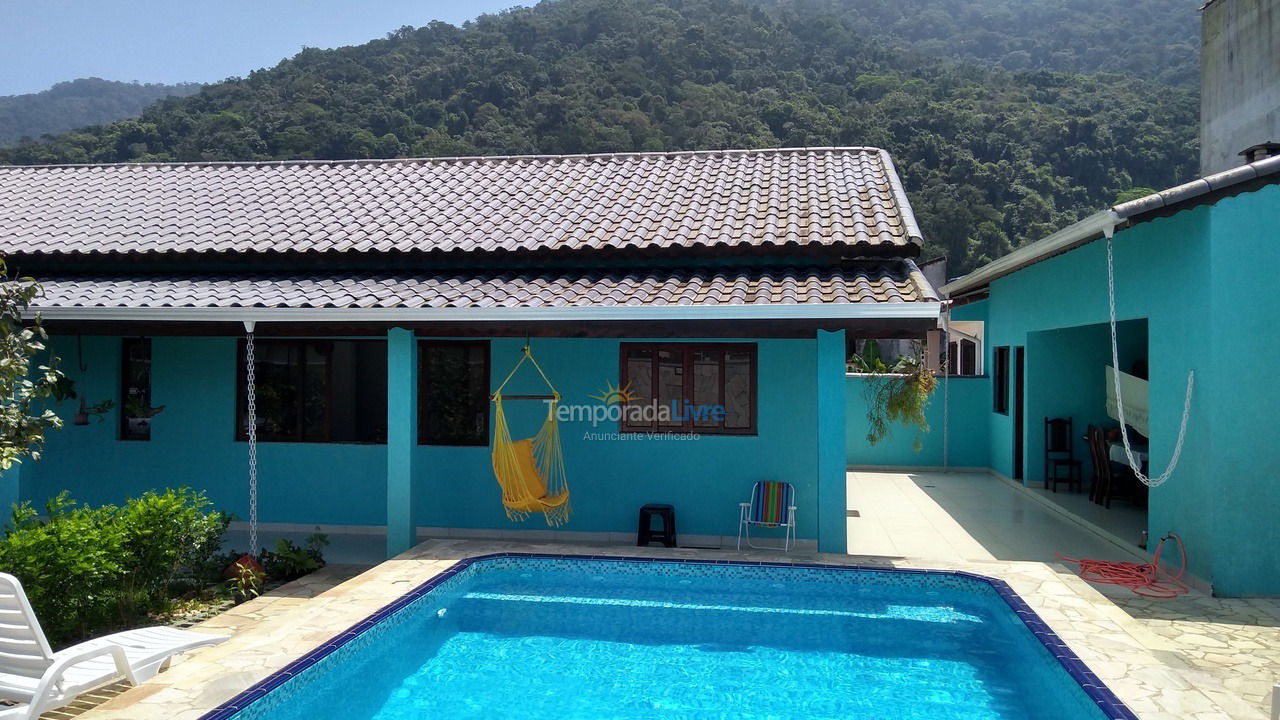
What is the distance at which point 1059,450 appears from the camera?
39.3 ft

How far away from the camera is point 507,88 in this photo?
119 ft

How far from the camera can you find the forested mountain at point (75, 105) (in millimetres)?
53219

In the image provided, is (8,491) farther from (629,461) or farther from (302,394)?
(629,461)

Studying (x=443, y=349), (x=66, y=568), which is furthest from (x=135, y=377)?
(x=66, y=568)

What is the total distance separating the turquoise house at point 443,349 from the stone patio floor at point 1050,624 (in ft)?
3.09

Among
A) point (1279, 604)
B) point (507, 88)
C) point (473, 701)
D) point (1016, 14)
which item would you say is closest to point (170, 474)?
point (473, 701)

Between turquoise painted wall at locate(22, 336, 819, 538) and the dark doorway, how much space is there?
18.8ft

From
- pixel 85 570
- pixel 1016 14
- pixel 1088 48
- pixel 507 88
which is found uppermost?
pixel 1016 14

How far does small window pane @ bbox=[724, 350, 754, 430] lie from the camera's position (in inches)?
327

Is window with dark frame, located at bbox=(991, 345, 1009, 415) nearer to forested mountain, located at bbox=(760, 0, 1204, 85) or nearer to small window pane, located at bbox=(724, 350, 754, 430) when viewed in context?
small window pane, located at bbox=(724, 350, 754, 430)

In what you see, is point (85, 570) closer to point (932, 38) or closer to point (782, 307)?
point (782, 307)

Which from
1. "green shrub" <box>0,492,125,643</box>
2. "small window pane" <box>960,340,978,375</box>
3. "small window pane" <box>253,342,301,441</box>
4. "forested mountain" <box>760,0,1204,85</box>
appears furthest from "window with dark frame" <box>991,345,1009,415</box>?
"forested mountain" <box>760,0,1204,85</box>

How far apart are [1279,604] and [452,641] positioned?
21.1ft

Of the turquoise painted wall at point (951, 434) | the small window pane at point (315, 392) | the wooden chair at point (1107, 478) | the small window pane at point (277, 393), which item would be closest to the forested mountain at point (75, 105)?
the small window pane at point (277, 393)
